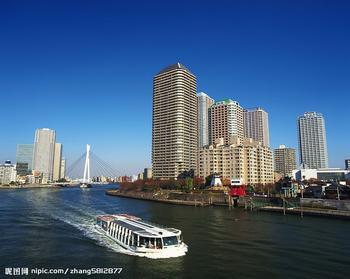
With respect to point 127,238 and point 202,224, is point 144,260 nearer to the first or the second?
point 127,238

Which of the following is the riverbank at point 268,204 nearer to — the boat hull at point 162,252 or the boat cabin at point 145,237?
the boat cabin at point 145,237

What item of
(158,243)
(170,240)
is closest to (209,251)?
(170,240)

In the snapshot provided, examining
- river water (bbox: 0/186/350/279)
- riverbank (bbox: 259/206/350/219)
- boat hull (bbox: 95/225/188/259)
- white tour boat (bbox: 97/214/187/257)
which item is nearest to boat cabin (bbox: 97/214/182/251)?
white tour boat (bbox: 97/214/187/257)

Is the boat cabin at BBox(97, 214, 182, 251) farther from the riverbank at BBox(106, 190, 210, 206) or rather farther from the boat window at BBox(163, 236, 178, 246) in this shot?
the riverbank at BBox(106, 190, 210, 206)

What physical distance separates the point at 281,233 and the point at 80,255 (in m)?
35.6

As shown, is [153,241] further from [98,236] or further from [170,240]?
[98,236]

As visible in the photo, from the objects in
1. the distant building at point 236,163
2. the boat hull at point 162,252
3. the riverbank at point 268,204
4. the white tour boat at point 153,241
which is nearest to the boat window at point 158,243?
the white tour boat at point 153,241

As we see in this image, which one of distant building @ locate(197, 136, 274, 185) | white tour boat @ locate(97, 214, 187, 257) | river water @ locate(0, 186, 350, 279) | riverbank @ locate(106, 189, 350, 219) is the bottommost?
river water @ locate(0, 186, 350, 279)

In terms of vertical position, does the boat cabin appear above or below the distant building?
below

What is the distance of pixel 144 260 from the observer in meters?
37.0

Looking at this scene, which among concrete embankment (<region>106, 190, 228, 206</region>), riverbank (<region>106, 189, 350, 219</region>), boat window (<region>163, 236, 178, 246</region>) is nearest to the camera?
boat window (<region>163, 236, 178, 246</region>)

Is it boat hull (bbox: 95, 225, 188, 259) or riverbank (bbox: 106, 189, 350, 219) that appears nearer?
boat hull (bbox: 95, 225, 188, 259)

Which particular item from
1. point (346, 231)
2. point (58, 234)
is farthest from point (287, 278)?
point (58, 234)

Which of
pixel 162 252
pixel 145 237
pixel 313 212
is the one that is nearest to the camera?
pixel 162 252
